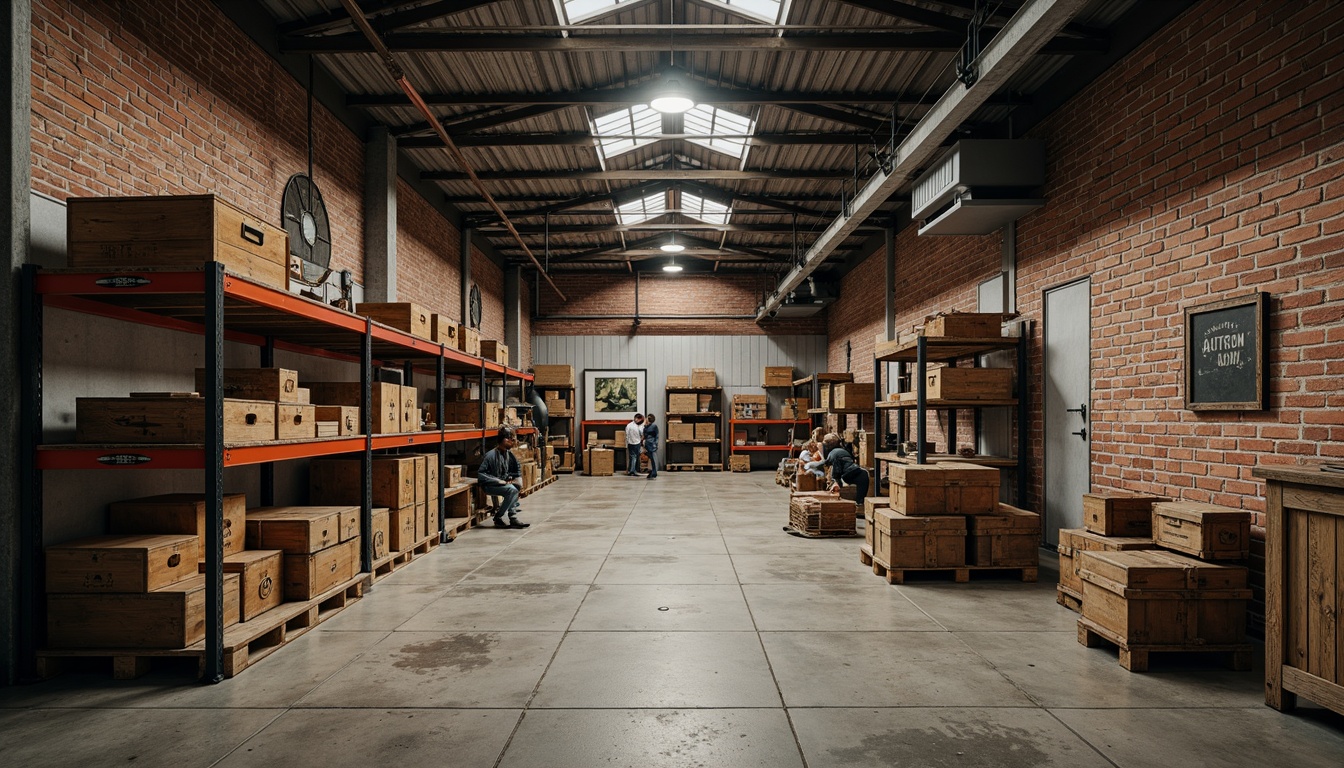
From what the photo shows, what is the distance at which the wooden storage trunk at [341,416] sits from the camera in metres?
5.40

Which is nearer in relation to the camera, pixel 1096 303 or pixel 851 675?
pixel 851 675

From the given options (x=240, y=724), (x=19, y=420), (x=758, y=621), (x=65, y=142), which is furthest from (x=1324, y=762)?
(x=65, y=142)

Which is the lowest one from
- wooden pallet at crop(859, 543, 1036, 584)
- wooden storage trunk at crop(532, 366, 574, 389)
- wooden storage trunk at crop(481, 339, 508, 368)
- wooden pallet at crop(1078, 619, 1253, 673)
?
wooden pallet at crop(859, 543, 1036, 584)

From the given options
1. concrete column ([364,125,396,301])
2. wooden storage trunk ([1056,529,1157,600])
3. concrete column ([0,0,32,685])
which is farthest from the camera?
concrete column ([364,125,396,301])

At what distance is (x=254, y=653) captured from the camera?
4340 mm

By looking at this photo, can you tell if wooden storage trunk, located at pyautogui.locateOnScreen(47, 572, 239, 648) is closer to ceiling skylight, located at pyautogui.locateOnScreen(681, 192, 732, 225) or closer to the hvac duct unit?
the hvac duct unit

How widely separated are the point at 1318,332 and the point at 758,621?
416cm

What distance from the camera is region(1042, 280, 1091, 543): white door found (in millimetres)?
6855

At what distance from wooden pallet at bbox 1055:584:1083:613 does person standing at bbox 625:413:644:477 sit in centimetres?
1207

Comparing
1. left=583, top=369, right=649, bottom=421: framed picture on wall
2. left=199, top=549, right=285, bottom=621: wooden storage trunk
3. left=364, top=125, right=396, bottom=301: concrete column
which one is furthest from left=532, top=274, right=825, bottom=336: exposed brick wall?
left=199, top=549, right=285, bottom=621: wooden storage trunk

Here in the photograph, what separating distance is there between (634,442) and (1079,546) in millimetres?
12425

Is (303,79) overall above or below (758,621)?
above

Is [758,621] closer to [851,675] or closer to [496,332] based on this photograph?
[851,675]

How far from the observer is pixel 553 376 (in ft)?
58.1
